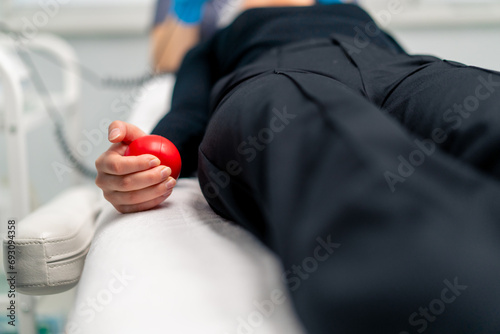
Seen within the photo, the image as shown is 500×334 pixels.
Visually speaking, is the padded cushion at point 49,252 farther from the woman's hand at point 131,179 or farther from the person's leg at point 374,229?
Result: the person's leg at point 374,229

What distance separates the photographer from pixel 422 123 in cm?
50

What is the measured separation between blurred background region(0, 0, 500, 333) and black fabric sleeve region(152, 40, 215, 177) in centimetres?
65

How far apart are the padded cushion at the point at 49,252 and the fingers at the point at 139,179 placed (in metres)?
0.09

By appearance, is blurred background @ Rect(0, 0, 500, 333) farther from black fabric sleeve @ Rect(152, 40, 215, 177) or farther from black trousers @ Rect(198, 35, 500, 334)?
black trousers @ Rect(198, 35, 500, 334)

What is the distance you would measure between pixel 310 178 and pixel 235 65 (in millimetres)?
622

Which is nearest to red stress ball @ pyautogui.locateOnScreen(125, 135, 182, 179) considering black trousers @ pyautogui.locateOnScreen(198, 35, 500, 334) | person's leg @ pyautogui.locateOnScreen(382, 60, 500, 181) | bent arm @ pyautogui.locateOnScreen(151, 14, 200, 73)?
black trousers @ pyautogui.locateOnScreen(198, 35, 500, 334)

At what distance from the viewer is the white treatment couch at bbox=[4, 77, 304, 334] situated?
0.36 metres

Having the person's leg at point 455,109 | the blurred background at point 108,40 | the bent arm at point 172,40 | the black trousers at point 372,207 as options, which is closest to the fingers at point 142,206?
the black trousers at point 372,207

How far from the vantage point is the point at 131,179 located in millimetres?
527

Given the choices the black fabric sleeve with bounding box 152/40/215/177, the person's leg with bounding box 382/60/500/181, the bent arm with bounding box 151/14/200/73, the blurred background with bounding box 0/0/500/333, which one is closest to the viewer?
the person's leg with bounding box 382/60/500/181

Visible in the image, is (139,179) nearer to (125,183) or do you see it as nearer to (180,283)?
(125,183)

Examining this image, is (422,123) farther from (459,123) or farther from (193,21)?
(193,21)

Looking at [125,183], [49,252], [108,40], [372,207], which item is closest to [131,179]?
[125,183]

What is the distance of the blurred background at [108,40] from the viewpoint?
163 cm
